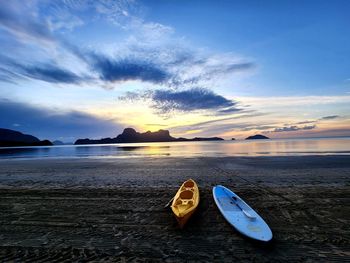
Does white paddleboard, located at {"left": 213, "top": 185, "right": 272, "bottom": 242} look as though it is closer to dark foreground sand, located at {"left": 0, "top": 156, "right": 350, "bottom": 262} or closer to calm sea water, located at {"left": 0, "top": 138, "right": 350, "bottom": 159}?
dark foreground sand, located at {"left": 0, "top": 156, "right": 350, "bottom": 262}

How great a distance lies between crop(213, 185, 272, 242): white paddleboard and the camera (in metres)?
5.56

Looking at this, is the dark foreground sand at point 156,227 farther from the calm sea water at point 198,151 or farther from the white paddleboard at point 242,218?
the calm sea water at point 198,151

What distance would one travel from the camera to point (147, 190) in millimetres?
11039

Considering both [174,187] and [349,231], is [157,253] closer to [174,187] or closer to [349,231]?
[349,231]

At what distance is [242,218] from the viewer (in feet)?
21.5

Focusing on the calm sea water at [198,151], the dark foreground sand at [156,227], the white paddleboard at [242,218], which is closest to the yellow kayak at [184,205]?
the dark foreground sand at [156,227]

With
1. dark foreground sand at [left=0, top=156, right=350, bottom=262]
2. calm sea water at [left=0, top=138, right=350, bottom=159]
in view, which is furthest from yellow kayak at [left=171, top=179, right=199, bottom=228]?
calm sea water at [left=0, top=138, right=350, bottom=159]

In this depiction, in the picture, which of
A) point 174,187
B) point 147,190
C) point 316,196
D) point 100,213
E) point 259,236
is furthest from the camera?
point 174,187

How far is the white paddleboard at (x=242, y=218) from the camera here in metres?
5.56

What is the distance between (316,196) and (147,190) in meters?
7.34

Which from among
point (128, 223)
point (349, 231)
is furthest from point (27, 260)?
point (349, 231)

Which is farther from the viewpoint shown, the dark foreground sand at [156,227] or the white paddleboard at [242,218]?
the white paddleboard at [242,218]

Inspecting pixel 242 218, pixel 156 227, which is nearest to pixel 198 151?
pixel 242 218

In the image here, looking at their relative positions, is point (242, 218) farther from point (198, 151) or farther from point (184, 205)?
point (198, 151)
